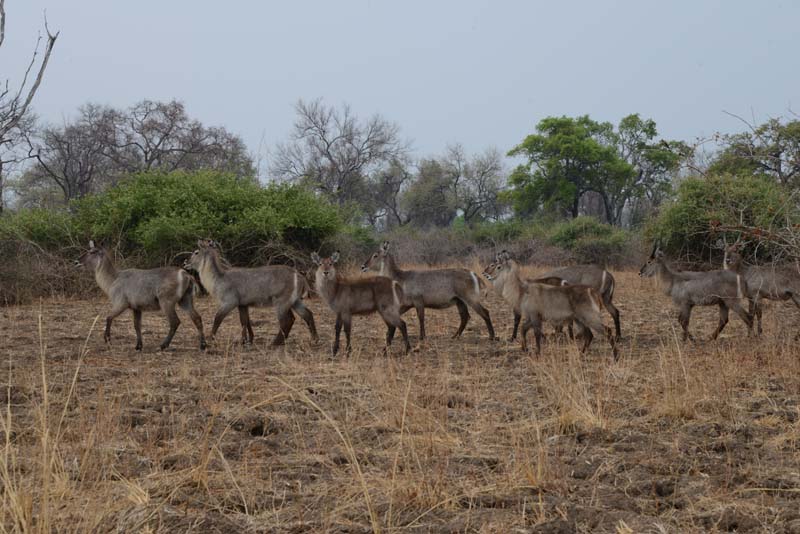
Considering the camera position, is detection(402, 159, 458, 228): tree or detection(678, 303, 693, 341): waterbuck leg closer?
detection(678, 303, 693, 341): waterbuck leg

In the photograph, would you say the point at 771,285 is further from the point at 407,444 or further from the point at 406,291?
the point at 407,444

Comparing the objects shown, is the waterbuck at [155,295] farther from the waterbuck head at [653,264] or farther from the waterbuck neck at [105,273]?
the waterbuck head at [653,264]

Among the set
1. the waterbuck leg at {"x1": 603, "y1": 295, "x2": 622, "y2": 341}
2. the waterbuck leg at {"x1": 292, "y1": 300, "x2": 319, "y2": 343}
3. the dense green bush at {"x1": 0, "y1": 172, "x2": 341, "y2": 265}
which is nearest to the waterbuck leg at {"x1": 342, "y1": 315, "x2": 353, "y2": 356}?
the waterbuck leg at {"x1": 292, "y1": 300, "x2": 319, "y2": 343}

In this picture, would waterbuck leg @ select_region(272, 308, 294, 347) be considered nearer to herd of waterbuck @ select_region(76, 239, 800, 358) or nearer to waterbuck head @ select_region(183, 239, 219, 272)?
herd of waterbuck @ select_region(76, 239, 800, 358)

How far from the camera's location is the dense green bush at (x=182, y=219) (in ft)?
48.9

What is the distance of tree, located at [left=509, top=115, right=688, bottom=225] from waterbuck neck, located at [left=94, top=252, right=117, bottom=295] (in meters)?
25.9

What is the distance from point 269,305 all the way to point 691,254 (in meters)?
10.9

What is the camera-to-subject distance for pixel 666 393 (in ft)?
18.3

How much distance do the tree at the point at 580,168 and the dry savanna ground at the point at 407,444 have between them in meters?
26.5

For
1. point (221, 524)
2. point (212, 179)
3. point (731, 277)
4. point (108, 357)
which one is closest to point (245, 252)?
point (212, 179)

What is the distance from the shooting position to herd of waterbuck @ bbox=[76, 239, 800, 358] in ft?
27.9

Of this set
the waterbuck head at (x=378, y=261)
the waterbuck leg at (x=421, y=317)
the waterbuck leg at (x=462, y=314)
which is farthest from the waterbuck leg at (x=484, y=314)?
the waterbuck head at (x=378, y=261)

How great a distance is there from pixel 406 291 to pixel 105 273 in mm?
3595

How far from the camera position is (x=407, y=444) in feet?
15.5
